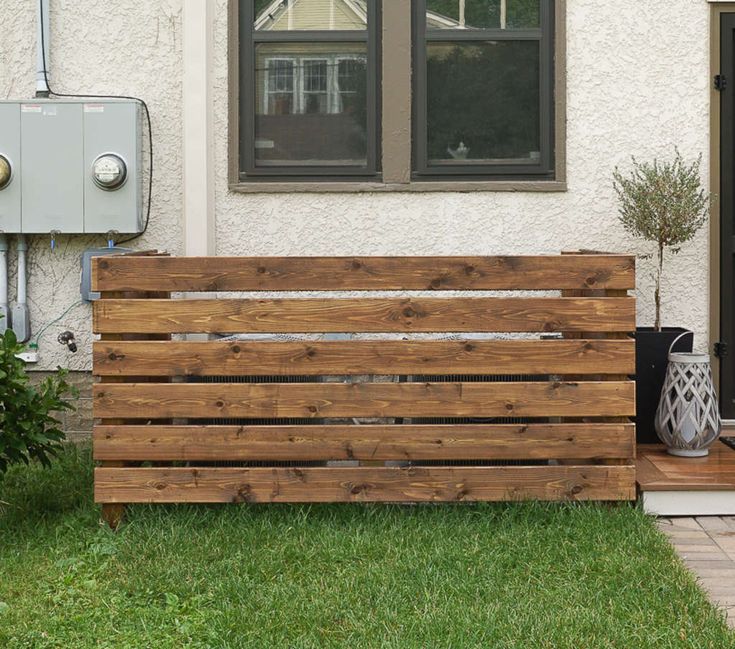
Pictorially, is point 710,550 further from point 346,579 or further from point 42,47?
point 42,47

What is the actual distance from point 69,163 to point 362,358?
2259 mm

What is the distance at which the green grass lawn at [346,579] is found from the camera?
11.9ft

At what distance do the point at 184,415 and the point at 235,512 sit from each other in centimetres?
49

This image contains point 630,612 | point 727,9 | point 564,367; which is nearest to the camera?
point 630,612

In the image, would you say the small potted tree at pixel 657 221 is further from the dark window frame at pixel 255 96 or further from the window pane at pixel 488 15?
the dark window frame at pixel 255 96

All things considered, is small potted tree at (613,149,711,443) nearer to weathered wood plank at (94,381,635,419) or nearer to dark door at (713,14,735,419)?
dark door at (713,14,735,419)

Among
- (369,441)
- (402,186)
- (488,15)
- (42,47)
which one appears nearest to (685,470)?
(369,441)

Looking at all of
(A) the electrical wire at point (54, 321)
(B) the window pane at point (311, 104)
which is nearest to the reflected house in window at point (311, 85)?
(B) the window pane at point (311, 104)

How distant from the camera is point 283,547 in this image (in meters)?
4.43

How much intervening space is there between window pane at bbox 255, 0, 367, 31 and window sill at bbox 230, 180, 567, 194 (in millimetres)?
873

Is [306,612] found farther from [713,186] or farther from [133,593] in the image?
[713,186]

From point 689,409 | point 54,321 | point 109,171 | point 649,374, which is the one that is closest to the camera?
point 689,409

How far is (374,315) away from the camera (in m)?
4.75

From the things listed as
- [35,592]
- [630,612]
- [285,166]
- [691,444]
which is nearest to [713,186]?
[691,444]
